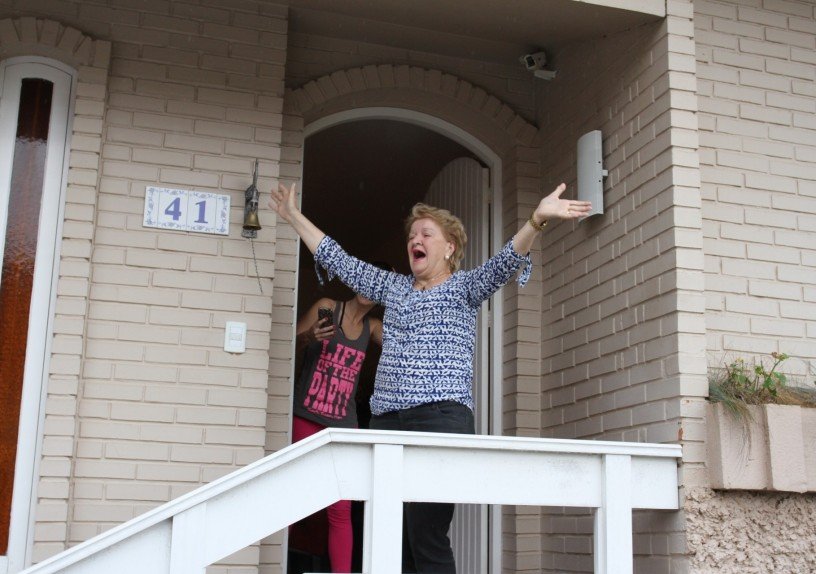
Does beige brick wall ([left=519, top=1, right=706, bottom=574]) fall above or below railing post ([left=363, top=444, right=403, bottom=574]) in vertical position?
above

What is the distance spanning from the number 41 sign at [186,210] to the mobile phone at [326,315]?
2.08 feet

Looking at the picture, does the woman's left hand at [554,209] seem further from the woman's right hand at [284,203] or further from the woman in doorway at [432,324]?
the woman's right hand at [284,203]

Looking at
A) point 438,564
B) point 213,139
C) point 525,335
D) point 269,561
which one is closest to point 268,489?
point 438,564

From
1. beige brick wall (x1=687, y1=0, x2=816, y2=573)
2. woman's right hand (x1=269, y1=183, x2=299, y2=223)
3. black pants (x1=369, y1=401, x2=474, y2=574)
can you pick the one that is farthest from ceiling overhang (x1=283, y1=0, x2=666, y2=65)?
black pants (x1=369, y1=401, x2=474, y2=574)

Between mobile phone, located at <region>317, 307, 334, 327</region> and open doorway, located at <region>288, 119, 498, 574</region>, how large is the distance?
112 centimetres

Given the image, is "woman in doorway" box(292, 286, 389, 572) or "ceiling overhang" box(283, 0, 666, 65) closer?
"ceiling overhang" box(283, 0, 666, 65)

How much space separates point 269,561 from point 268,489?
144 centimetres

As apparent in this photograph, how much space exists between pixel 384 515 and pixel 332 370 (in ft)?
5.08

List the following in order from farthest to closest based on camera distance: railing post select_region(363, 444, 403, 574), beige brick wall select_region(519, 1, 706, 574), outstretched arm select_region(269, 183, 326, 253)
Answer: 1. outstretched arm select_region(269, 183, 326, 253)
2. beige brick wall select_region(519, 1, 706, 574)
3. railing post select_region(363, 444, 403, 574)

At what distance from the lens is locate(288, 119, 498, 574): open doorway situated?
19.5 ft

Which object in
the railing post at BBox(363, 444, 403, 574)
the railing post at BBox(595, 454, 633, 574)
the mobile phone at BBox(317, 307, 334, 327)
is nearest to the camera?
the railing post at BBox(363, 444, 403, 574)

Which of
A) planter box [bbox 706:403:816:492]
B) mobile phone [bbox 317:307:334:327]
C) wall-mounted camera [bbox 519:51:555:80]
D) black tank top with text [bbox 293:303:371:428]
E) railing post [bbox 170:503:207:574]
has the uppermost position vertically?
wall-mounted camera [bbox 519:51:555:80]

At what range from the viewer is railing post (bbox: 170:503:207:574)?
3246 millimetres

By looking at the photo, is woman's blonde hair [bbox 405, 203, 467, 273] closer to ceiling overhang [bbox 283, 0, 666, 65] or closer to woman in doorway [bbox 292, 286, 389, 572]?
woman in doorway [bbox 292, 286, 389, 572]
